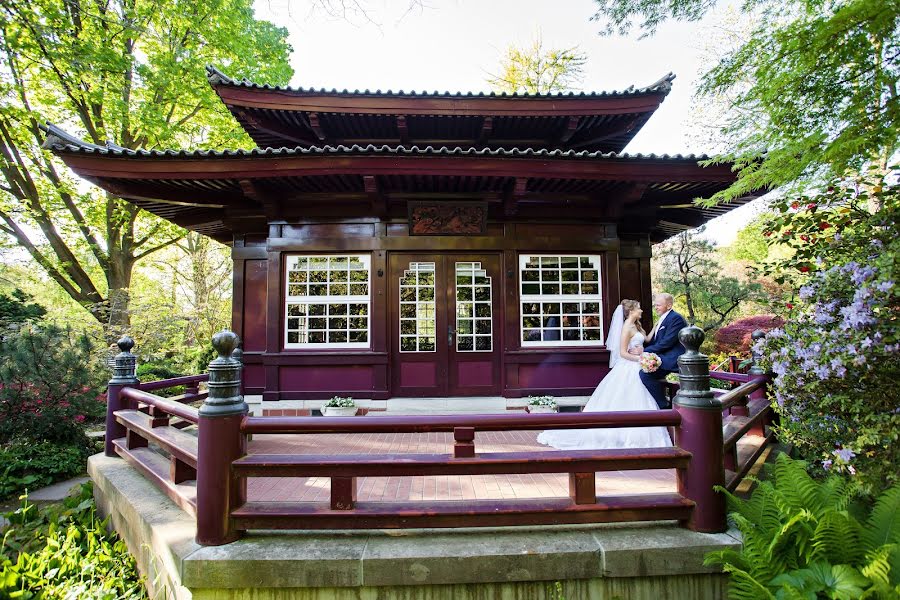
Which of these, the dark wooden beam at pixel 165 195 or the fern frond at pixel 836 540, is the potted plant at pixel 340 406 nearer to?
the dark wooden beam at pixel 165 195

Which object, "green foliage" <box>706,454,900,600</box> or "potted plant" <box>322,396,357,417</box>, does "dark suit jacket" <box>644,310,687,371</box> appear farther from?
"potted plant" <box>322,396,357,417</box>

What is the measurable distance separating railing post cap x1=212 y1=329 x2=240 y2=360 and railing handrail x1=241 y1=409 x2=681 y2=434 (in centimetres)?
42

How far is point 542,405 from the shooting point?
229 inches

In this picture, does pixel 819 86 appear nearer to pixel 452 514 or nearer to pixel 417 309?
pixel 452 514

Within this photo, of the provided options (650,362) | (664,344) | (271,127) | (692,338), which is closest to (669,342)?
(664,344)

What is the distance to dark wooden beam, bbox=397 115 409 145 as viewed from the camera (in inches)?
265

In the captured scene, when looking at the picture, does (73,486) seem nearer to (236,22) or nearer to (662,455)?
(662,455)

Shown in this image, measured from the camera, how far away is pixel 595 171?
216 inches

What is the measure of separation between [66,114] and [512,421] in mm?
16327

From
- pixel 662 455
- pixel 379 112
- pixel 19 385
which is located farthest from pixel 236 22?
pixel 662 455

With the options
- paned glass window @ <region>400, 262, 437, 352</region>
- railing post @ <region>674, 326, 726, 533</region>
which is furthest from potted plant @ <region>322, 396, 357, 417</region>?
railing post @ <region>674, 326, 726, 533</region>

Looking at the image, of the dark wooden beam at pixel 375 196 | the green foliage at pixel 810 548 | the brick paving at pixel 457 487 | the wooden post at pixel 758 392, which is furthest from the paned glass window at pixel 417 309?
the green foliage at pixel 810 548

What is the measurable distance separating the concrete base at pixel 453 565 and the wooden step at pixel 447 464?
378mm

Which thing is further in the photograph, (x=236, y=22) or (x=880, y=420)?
(x=236, y=22)
